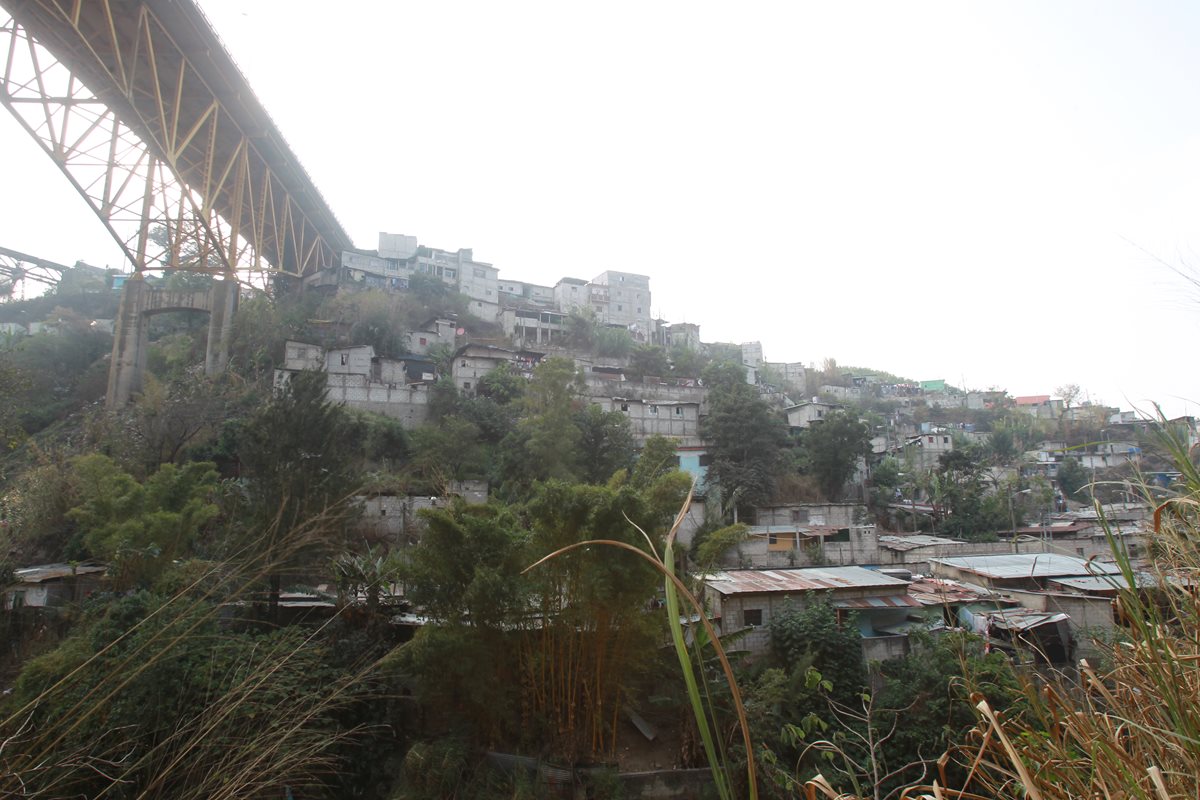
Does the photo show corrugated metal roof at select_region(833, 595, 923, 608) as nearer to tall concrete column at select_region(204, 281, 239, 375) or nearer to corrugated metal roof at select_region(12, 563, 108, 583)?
corrugated metal roof at select_region(12, 563, 108, 583)

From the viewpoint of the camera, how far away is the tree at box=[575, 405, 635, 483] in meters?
17.8

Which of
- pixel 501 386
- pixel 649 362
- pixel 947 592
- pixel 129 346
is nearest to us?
pixel 947 592

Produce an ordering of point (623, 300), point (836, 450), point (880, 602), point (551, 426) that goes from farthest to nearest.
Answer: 1. point (623, 300)
2. point (836, 450)
3. point (551, 426)
4. point (880, 602)

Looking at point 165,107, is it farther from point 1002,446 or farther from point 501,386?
point 1002,446

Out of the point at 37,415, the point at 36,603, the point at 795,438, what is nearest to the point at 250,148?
the point at 37,415

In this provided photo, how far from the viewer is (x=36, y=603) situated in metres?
9.95

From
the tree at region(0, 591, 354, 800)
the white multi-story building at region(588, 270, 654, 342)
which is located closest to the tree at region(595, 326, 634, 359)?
the white multi-story building at region(588, 270, 654, 342)

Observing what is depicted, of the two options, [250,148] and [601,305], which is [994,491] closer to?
[601,305]

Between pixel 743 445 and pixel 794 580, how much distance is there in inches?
377

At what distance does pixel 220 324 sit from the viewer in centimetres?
2045

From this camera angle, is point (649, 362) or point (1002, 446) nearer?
point (649, 362)

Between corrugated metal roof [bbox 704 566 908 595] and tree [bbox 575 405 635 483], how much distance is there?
19.0 feet

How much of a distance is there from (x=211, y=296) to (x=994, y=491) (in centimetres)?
2907

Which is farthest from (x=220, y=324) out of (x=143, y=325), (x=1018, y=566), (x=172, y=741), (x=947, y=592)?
(x=1018, y=566)
